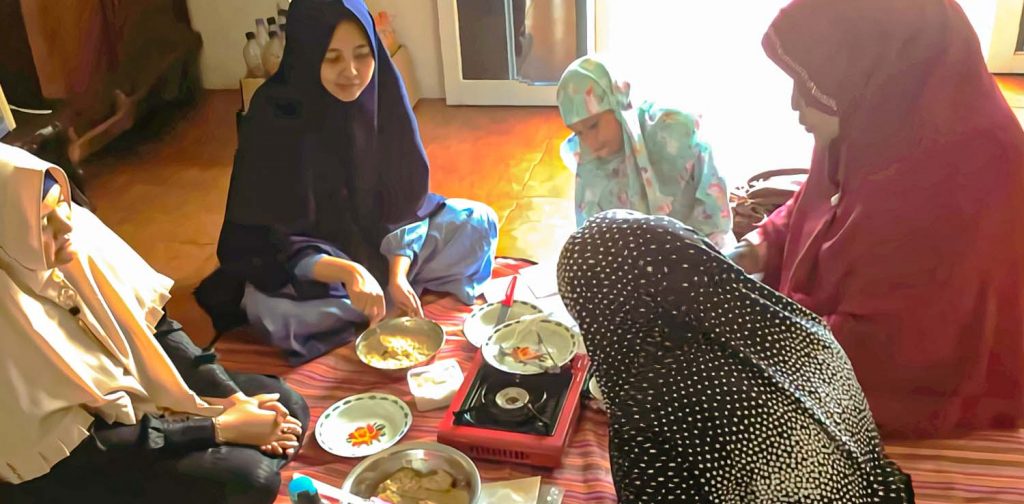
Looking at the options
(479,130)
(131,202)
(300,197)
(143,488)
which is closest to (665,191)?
(300,197)

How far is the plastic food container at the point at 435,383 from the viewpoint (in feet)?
5.67

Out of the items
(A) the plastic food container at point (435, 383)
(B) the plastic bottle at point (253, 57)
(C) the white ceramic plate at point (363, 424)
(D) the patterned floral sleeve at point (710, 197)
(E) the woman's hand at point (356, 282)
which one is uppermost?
(B) the plastic bottle at point (253, 57)

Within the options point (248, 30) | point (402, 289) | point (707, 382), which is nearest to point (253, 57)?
point (248, 30)

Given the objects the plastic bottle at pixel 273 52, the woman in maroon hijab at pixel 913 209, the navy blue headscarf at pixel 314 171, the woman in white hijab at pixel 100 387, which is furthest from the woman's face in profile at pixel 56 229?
the plastic bottle at pixel 273 52

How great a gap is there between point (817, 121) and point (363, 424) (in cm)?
102

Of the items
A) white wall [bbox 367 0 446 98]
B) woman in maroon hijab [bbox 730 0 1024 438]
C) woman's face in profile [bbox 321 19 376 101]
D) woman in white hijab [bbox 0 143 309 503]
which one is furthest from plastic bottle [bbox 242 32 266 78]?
woman in maroon hijab [bbox 730 0 1024 438]

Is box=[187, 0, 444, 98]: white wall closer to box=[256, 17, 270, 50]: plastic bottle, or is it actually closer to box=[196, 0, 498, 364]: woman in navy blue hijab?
box=[256, 17, 270, 50]: plastic bottle

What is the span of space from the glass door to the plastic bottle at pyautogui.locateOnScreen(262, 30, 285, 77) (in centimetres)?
62

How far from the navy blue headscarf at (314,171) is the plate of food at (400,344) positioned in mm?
228

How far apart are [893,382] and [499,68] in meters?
2.20

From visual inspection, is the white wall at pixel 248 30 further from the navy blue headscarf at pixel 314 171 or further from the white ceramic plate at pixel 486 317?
the white ceramic plate at pixel 486 317

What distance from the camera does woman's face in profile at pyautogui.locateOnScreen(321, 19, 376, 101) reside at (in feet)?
5.93

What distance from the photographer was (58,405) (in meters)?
1.29

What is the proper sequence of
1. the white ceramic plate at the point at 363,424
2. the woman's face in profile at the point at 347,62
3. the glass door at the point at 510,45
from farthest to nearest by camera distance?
the glass door at the point at 510,45 < the woman's face in profile at the point at 347,62 < the white ceramic plate at the point at 363,424
